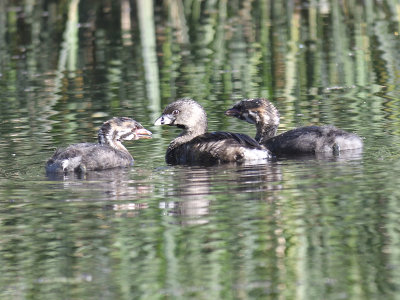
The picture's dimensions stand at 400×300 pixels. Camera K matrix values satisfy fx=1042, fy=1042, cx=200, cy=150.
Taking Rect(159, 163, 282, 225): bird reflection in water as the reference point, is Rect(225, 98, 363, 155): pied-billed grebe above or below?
above

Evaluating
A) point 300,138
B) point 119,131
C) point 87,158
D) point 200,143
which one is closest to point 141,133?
point 119,131

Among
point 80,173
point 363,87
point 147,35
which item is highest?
point 147,35

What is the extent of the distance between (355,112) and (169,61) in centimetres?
613

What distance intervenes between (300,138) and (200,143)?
97 centimetres

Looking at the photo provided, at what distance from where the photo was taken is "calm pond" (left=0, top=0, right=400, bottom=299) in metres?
5.73

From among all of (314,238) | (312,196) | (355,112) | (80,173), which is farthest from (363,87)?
(314,238)

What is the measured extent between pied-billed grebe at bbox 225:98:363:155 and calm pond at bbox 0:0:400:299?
25cm

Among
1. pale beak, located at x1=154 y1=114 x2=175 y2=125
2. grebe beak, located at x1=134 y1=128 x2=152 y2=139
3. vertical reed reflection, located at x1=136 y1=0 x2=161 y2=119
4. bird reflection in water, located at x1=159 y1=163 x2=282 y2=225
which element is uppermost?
vertical reed reflection, located at x1=136 y1=0 x2=161 y2=119

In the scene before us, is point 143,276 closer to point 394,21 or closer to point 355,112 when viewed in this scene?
point 355,112

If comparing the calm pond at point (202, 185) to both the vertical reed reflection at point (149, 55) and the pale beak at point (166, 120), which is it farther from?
the pale beak at point (166, 120)

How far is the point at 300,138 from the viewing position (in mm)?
10078

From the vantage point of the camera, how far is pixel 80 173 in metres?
9.42

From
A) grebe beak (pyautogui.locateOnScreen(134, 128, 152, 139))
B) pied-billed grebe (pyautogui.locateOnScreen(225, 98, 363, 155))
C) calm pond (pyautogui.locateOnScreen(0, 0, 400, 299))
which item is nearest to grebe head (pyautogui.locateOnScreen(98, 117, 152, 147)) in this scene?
grebe beak (pyautogui.locateOnScreen(134, 128, 152, 139))

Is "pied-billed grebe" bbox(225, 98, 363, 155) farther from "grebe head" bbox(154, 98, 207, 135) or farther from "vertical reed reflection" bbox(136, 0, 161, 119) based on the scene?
"vertical reed reflection" bbox(136, 0, 161, 119)
